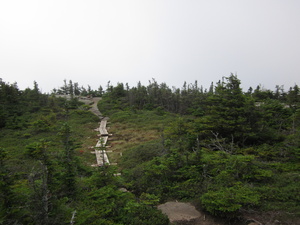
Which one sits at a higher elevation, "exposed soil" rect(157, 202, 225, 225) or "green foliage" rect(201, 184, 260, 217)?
"green foliage" rect(201, 184, 260, 217)

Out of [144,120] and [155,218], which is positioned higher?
[144,120]

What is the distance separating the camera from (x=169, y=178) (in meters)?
10.4

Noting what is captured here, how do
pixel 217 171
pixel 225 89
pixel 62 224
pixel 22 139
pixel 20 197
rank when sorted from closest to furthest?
pixel 62 224 → pixel 20 197 → pixel 217 171 → pixel 225 89 → pixel 22 139

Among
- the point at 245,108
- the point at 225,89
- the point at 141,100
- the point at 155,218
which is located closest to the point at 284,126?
the point at 245,108

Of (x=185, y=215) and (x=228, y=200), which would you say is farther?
(x=185, y=215)

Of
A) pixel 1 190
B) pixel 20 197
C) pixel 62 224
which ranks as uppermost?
pixel 1 190

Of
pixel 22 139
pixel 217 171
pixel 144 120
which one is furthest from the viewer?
pixel 144 120

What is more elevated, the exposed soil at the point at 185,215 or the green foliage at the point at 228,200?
the green foliage at the point at 228,200

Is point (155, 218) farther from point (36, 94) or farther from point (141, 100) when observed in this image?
point (36, 94)

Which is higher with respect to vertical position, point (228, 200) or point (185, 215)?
point (228, 200)

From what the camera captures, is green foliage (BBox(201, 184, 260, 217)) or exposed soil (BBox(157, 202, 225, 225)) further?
exposed soil (BBox(157, 202, 225, 225))

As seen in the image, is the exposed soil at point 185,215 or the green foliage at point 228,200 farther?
the exposed soil at point 185,215

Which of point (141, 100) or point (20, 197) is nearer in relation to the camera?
point (20, 197)

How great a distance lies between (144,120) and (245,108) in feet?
64.7
